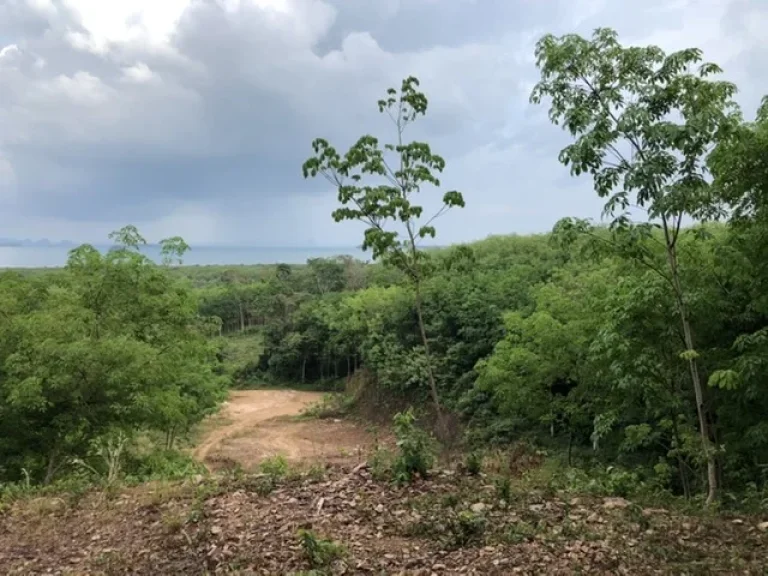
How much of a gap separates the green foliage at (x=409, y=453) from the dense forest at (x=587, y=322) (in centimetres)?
92

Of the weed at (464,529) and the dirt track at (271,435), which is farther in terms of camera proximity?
the dirt track at (271,435)

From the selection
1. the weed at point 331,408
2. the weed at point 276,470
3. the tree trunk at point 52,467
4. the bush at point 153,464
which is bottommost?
the weed at point 331,408

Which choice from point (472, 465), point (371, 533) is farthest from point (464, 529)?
point (472, 465)

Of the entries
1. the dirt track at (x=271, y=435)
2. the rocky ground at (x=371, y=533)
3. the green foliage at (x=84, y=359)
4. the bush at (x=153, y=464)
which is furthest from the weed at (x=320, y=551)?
the dirt track at (x=271, y=435)

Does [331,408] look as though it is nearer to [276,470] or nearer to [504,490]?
[276,470]

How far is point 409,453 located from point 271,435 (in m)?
20.0

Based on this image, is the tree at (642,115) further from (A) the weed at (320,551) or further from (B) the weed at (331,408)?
(B) the weed at (331,408)

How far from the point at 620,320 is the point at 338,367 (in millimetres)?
30605

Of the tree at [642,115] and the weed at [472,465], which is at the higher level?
the tree at [642,115]

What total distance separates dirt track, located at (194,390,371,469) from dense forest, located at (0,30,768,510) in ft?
8.28

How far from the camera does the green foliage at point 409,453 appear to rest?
5.40 metres

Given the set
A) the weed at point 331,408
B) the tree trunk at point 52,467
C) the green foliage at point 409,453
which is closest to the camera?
the green foliage at point 409,453

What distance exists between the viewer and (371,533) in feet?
Answer: 14.6

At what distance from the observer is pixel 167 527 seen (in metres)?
4.83
